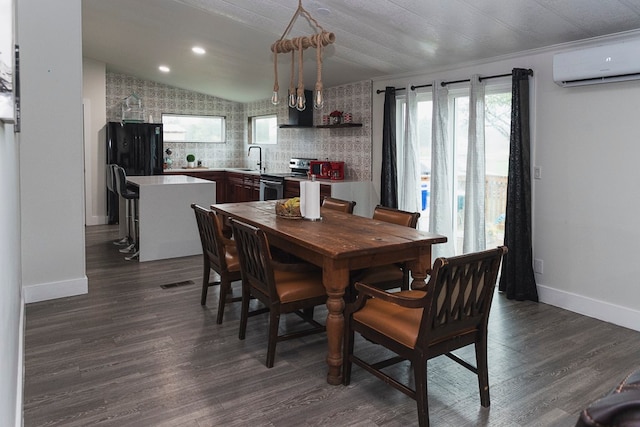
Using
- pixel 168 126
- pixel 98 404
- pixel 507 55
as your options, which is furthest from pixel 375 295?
pixel 168 126

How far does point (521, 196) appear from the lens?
13.6 ft

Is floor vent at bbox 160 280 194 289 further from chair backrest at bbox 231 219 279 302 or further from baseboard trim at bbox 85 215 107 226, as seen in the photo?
baseboard trim at bbox 85 215 107 226

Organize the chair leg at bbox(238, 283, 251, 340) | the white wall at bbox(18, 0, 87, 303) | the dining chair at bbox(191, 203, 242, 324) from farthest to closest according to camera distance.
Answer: the white wall at bbox(18, 0, 87, 303)
the dining chair at bbox(191, 203, 242, 324)
the chair leg at bbox(238, 283, 251, 340)

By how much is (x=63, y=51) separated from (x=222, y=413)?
3265 mm

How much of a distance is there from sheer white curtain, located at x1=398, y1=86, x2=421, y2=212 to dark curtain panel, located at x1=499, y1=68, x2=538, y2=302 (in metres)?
1.35

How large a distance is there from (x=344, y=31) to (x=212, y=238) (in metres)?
2.25

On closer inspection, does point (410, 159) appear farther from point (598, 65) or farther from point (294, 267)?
point (294, 267)

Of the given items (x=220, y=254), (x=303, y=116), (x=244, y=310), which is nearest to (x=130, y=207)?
(x=303, y=116)

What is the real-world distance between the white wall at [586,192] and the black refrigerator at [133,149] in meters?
5.57

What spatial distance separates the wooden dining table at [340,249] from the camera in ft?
8.64

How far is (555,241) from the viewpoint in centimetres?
407

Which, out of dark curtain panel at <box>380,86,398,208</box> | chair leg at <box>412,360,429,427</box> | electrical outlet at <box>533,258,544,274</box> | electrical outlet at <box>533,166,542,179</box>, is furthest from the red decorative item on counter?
chair leg at <box>412,360,429,427</box>

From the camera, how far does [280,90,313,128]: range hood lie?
279 inches

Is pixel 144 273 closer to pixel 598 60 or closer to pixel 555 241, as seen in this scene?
pixel 555 241
